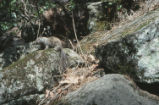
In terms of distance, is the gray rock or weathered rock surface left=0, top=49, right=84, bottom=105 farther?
weathered rock surface left=0, top=49, right=84, bottom=105

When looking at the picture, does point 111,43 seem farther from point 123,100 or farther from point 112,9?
point 112,9

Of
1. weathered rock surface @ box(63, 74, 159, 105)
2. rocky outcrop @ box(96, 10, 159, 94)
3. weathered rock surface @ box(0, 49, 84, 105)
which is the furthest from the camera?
weathered rock surface @ box(0, 49, 84, 105)

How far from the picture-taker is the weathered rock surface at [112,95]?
66.9 inches

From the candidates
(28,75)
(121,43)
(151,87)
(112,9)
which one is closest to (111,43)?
(121,43)

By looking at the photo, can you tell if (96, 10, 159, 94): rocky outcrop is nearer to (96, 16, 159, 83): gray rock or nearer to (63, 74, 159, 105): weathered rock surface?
(96, 16, 159, 83): gray rock

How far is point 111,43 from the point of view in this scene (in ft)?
8.14

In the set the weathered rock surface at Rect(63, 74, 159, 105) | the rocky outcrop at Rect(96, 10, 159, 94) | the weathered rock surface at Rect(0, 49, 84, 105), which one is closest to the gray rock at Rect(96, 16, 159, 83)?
the rocky outcrop at Rect(96, 10, 159, 94)

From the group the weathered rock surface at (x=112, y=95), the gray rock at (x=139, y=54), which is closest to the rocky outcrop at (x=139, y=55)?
the gray rock at (x=139, y=54)

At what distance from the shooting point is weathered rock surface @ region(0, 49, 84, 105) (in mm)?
2594

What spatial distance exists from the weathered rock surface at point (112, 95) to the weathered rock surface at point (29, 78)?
2.53ft

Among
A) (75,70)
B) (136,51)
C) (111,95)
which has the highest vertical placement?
A: (136,51)

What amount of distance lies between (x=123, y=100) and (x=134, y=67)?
0.54 m

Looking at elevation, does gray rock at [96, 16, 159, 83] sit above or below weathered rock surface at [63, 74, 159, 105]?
above

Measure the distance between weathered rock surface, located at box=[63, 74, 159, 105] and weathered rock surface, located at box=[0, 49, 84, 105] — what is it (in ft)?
2.53
